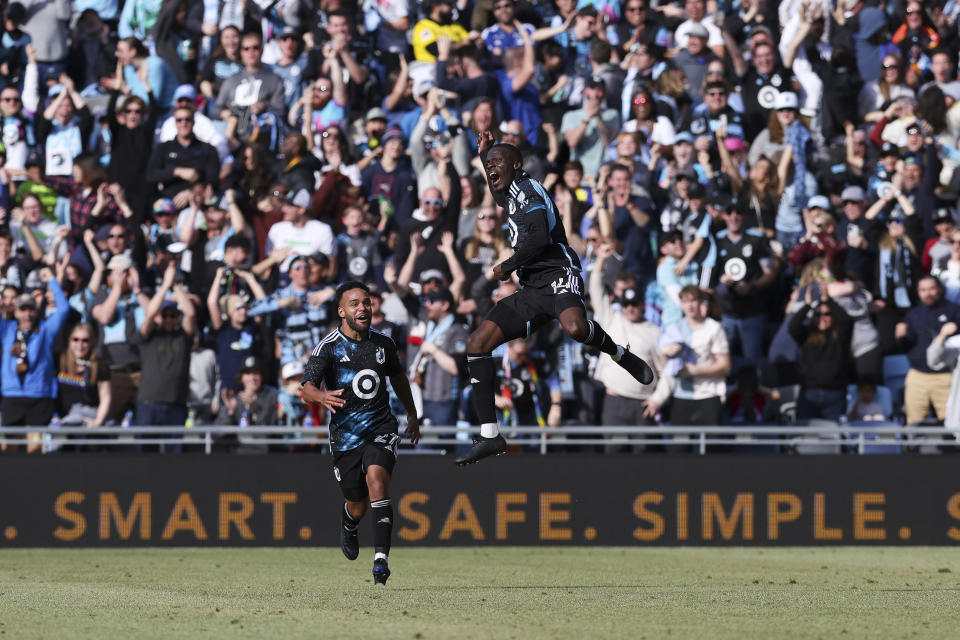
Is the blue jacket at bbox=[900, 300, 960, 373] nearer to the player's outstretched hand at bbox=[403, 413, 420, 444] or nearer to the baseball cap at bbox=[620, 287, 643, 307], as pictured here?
the baseball cap at bbox=[620, 287, 643, 307]

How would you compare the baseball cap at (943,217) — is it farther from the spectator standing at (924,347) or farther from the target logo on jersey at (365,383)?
the target logo on jersey at (365,383)

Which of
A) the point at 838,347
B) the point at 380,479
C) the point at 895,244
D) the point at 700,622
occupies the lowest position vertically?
the point at 700,622

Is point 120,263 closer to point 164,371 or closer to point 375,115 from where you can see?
point 164,371

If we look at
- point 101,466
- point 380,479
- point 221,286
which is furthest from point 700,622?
point 221,286

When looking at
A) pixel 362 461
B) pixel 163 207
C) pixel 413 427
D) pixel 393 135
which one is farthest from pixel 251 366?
pixel 362 461

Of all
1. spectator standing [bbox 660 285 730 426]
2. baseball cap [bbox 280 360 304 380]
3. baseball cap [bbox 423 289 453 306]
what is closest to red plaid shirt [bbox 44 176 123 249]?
baseball cap [bbox 280 360 304 380]

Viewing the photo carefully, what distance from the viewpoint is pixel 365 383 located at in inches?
438

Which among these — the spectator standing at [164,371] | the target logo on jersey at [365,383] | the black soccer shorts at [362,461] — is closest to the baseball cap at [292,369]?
the spectator standing at [164,371]

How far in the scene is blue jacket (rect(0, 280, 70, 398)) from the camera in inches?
661

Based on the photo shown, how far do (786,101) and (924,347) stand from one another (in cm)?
394

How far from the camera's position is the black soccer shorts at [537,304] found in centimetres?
1116

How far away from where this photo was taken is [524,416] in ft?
54.7

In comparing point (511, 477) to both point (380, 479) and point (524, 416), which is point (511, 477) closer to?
point (524, 416)

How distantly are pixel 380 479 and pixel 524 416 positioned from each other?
5708mm
